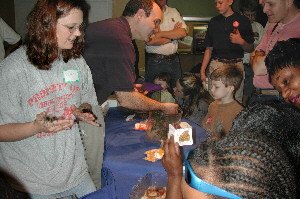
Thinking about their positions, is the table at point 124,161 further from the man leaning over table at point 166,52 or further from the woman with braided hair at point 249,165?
the man leaning over table at point 166,52

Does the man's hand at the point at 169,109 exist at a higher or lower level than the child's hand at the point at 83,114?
lower

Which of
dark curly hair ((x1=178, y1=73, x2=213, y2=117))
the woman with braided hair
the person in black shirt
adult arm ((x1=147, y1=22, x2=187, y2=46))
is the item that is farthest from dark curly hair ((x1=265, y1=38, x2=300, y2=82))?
adult arm ((x1=147, y1=22, x2=187, y2=46))

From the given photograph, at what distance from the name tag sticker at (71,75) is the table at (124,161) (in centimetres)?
82

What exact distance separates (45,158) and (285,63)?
5.36ft

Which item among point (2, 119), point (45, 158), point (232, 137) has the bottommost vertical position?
point (45, 158)

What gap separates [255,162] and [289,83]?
1.29 metres

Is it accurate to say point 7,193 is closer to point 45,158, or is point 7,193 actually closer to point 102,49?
point 45,158

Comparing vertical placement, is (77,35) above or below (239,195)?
above

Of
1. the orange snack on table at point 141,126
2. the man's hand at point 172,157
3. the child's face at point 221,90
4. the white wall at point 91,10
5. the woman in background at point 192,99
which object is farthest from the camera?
the white wall at point 91,10

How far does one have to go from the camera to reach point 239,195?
0.99 m

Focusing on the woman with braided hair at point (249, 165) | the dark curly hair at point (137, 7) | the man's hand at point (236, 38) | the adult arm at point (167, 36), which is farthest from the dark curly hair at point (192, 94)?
the woman with braided hair at point (249, 165)

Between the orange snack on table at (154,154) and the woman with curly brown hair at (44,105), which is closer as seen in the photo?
the woman with curly brown hair at (44,105)

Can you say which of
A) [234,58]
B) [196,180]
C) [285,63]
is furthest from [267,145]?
[234,58]

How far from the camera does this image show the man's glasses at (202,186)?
100 cm
